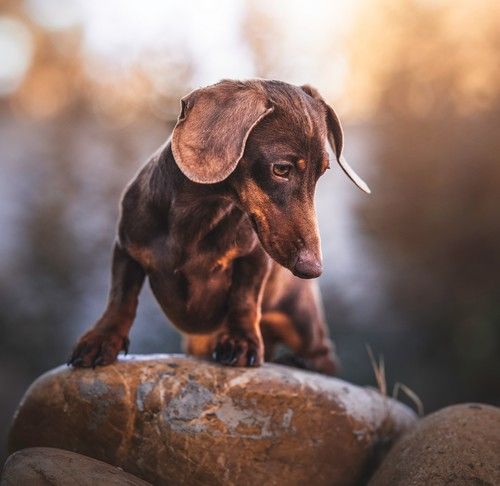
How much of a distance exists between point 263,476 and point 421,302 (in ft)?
20.3

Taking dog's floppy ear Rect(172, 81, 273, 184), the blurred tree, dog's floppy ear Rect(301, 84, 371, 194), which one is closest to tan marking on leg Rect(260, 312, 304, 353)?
dog's floppy ear Rect(301, 84, 371, 194)

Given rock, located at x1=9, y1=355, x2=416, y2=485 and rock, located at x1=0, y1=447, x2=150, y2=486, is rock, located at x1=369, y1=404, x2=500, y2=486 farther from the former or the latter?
rock, located at x1=0, y1=447, x2=150, y2=486

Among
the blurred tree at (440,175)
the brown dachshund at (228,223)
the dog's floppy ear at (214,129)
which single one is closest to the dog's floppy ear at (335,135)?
the brown dachshund at (228,223)

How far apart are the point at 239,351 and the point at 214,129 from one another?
3.66ft

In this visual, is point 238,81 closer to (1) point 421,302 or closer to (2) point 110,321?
(2) point 110,321

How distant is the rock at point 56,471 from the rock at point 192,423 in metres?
0.27

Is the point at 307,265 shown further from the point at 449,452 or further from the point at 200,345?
the point at 200,345

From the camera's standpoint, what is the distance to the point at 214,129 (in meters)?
2.60

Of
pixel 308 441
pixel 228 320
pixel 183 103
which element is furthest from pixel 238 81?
pixel 308 441

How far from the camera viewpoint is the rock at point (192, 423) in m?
2.99

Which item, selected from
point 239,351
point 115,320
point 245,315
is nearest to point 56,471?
point 115,320

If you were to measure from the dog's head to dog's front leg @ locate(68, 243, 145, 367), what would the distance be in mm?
855

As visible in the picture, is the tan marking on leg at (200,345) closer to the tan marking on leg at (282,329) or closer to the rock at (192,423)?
the tan marking on leg at (282,329)

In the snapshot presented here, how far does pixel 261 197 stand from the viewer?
2.64 metres
